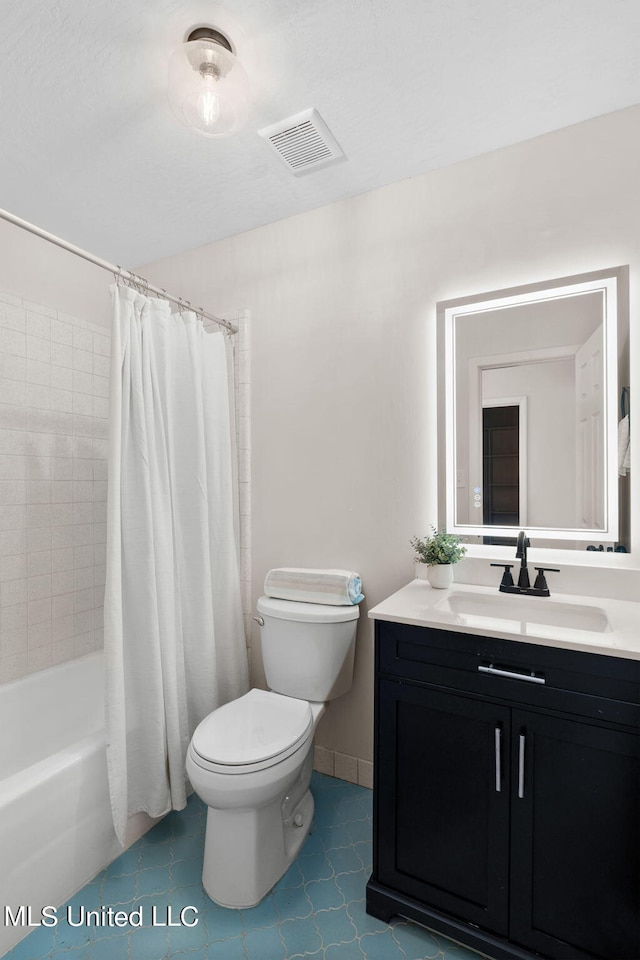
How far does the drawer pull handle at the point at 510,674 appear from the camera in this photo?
4.08 feet

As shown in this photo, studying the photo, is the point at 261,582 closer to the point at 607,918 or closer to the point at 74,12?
the point at 607,918

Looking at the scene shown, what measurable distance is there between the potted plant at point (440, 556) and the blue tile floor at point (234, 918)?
988mm

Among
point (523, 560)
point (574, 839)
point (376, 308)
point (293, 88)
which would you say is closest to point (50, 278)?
point (293, 88)

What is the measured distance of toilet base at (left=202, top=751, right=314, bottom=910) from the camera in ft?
4.85

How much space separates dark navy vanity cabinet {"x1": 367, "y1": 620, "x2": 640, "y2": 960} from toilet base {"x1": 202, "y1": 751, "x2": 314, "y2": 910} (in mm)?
324

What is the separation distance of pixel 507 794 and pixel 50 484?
2.11 meters

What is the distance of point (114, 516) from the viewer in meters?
1.63

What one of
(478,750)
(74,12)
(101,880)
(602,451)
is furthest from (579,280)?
(101,880)

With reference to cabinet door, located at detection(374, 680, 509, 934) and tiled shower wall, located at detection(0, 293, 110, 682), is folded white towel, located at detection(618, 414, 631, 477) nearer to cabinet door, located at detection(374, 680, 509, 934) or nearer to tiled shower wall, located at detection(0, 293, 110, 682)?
cabinet door, located at detection(374, 680, 509, 934)

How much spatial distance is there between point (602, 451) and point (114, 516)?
65.9 inches

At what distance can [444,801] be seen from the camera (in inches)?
53.6

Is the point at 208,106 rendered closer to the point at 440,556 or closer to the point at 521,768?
the point at 440,556

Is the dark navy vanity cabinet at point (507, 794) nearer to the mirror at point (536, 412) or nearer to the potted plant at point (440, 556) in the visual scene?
the potted plant at point (440, 556)

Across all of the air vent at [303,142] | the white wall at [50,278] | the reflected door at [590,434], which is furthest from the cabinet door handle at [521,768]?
the white wall at [50,278]
